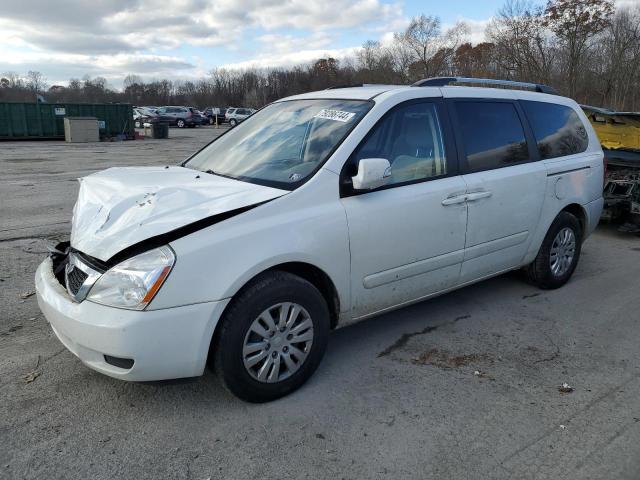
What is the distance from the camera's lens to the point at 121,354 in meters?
2.62

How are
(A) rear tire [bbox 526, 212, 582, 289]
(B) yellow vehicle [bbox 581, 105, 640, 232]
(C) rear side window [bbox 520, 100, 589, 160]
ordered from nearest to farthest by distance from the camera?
(C) rear side window [bbox 520, 100, 589, 160]
(A) rear tire [bbox 526, 212, 582, 289]
(B) yellow vehicle [bbox 581, 105, 640, 232]

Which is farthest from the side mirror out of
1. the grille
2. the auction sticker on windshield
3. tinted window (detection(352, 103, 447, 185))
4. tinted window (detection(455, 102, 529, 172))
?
the grille

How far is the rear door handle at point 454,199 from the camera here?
3721 millimetres

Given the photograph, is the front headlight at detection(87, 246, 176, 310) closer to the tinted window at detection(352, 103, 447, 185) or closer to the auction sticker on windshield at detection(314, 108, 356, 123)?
the tinted window at detection(352, 103, 447, 185)

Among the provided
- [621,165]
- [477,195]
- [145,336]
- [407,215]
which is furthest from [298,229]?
[621,165]

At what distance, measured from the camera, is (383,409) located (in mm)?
3025

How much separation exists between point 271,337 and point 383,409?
784 millimetres

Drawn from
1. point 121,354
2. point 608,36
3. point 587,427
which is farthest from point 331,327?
point 608,36

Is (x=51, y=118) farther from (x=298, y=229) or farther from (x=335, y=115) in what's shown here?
(x=298, y=229)

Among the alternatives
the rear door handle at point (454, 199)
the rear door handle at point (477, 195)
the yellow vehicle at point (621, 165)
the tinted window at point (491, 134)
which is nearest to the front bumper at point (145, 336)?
the rear door handle at point (454, 199)

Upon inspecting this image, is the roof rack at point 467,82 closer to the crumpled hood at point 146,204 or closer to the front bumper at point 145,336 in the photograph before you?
the crumpled hood at point 146,204

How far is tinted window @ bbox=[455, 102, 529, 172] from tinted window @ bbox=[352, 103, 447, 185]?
0.30 metres

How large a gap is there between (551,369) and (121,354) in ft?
9.07

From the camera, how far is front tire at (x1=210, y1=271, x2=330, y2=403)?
2.81m
